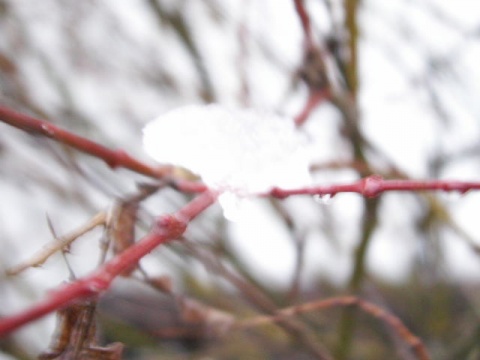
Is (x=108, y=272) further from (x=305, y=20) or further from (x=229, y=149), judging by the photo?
(x=305, y=20)

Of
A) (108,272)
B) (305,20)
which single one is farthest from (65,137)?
(305,20)

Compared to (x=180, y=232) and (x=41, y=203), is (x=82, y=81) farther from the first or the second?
(x=180, y=232)

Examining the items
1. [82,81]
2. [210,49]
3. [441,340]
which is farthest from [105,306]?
[441,340]

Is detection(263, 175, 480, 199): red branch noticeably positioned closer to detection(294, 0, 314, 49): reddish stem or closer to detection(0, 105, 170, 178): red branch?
detection(0, 105, 170, 178): red branch

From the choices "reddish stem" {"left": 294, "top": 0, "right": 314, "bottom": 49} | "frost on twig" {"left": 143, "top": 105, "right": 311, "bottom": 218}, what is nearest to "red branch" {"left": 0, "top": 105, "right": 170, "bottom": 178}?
"frost on twig" {"left": 143, "top": 105, "right": 311, "bottom": 218}

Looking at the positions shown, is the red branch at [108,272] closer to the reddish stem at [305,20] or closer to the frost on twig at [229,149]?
the frost on twig at [229,149]

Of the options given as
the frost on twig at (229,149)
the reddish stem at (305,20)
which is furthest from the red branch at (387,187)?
the reddish stem at (305,20)
